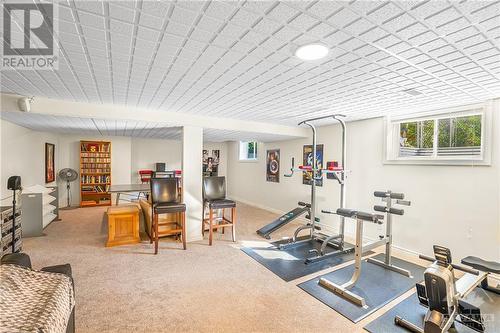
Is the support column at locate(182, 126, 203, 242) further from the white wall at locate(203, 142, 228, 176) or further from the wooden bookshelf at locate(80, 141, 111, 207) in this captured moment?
the white wall at locate(203, 142, 228, 176)

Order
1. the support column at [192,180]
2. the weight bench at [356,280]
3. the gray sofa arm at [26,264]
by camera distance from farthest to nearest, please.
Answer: the support column at [192,180]
the weight bench at [356,280]
the gray sofa arm at [26,264]

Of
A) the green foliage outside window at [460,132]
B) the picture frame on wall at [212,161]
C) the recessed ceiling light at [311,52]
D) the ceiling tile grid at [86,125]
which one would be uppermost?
the recessed ceiling light at [311,52]

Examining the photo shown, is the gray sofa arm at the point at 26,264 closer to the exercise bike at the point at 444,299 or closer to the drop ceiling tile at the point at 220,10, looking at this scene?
the drop ceiling tile at the point at 220,10

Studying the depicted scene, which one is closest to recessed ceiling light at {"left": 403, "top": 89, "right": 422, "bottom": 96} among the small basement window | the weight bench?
the weight bench

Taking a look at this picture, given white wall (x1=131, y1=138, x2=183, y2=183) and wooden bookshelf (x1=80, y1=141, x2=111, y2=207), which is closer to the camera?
wooden bookshelf (x1=80, y1=141, x2=111, y2=207)

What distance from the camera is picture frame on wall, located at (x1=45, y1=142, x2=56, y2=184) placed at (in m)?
5.89

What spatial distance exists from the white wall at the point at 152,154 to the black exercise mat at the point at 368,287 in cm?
664

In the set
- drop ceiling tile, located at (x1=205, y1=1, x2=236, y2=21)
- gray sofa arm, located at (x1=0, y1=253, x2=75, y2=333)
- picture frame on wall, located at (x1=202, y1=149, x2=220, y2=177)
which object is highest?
drop ceiling tile, located at (x1=205, y1=1, x2=236, y2=21)

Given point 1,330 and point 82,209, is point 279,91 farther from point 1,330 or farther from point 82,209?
point 82,209

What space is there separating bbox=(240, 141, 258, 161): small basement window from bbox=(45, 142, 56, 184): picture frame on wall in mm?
5505

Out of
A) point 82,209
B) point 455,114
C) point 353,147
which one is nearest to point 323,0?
point 455,114

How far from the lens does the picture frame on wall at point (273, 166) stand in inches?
263

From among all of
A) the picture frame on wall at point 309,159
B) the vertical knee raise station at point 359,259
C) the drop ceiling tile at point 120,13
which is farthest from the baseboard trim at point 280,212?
the drop ceiling tile at point 120,13

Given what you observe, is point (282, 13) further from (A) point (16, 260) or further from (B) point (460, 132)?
(B) point (460, 132)
